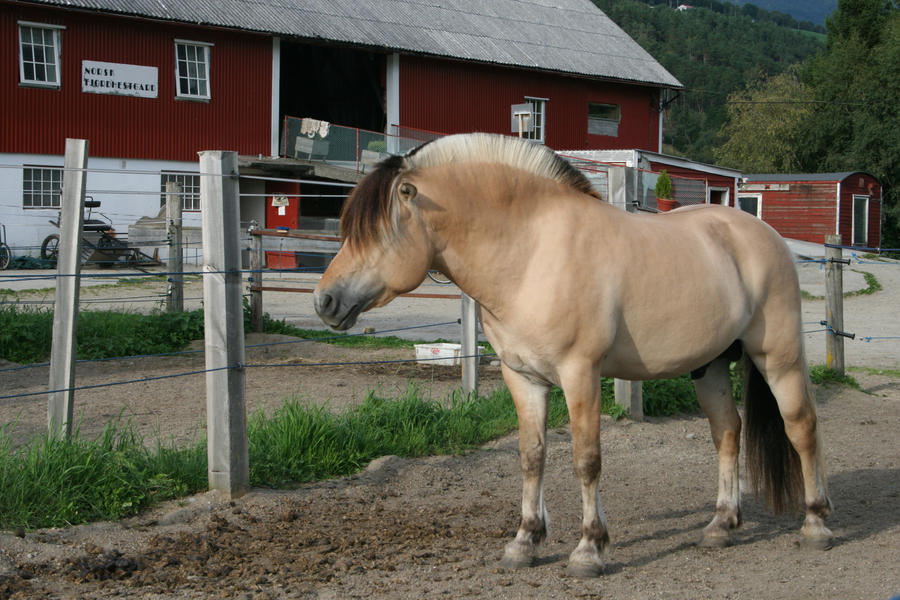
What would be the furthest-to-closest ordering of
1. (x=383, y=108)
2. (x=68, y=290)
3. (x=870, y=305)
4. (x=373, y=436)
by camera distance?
1. (x=383, y=108)
2. (x=870, y=305)
3. (x=373, y=436)
4. (x=68, y=290)

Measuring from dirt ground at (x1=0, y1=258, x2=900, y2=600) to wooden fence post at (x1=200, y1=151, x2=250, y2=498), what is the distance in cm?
19

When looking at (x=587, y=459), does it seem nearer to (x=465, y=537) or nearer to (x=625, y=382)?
(x=465, y=537)

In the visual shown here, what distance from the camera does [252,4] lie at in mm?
24922

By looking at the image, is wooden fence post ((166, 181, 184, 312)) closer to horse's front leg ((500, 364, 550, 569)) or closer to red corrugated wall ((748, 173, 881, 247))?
horse's front leg ((500, 364, 550, 569))

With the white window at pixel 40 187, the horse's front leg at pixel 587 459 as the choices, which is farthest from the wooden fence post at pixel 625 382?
the white window at pixel 40 187

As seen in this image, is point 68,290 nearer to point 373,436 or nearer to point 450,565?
point 373,436

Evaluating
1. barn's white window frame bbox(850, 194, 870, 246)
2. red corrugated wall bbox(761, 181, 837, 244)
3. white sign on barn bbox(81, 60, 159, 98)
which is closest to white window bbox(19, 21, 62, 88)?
white sign on barn bbox(81, 60, 159, 98)

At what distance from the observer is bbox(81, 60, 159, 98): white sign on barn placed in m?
22.2

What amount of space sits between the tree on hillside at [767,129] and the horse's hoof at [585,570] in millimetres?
46016

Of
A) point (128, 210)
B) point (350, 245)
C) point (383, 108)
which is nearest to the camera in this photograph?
point (350, 245)

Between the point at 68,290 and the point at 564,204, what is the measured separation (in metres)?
2.91

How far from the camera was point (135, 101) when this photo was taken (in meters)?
22.9

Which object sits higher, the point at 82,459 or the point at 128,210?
the point at 128,210

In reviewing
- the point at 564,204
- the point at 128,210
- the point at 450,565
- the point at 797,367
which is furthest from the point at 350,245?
the point at 128,210
